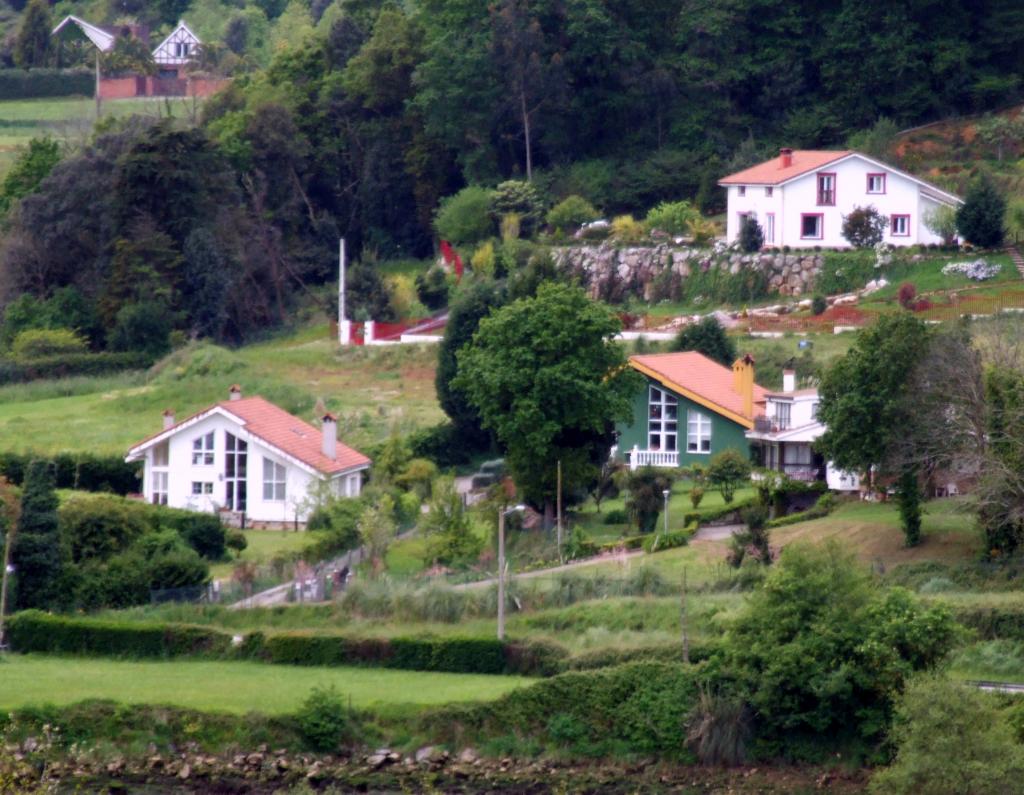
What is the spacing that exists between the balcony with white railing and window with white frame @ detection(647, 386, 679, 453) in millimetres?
170

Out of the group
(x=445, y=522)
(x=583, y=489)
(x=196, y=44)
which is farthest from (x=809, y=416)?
(x=196, y=44)

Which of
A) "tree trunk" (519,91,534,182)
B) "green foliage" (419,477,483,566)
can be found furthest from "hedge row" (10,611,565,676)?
"tree trunk" (519,91,534,182)

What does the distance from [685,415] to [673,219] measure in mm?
20107

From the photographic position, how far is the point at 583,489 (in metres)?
49.5

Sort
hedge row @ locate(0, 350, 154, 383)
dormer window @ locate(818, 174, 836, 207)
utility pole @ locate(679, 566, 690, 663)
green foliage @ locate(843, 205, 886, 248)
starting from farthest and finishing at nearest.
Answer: dormer window @ locate(818, 174, 836, 207)
green foliage @ locate(843, 205, 886, 248)
hedge row @ locate(0, 350, 154, 383)
utility pole @ locate(679, 566, 690, 663)

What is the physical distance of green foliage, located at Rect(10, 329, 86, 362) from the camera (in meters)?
68.8

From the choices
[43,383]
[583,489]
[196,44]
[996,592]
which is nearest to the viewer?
[996,592]

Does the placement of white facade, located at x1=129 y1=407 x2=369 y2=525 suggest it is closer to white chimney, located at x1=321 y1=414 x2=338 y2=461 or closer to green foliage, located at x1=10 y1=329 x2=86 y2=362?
white chimney, located at x1=321 y1=414 x2=338 y2=461

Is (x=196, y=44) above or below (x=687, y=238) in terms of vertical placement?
above

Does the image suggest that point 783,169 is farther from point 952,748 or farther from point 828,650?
point 952,748

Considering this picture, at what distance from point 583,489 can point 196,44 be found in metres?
61.0

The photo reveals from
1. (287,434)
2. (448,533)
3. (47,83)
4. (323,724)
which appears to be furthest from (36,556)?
(47,83)

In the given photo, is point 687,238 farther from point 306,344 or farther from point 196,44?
point 196,44

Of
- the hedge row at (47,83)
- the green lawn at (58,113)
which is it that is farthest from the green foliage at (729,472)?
the hedge row at (47,83)
